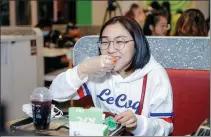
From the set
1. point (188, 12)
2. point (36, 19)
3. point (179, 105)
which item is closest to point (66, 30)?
point (36, 19)

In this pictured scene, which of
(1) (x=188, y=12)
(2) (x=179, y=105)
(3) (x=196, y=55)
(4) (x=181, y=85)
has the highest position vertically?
(1) (x=188, y=12)

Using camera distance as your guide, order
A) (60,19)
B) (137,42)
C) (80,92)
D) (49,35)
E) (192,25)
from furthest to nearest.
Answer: (60,19) < (49,35) < (192,25) < (80,92) < (137,42)

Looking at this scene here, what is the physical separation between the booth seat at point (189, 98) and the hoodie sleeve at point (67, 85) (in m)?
0.31

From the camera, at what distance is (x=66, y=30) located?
17.2ft

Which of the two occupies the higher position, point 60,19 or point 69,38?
point 60,19

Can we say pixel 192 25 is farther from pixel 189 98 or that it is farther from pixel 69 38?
pixel 69 38

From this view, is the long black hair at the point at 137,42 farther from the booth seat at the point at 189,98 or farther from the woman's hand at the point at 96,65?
the booth seat at the point at 189,98

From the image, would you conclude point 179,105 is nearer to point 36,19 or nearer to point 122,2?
point 122,2

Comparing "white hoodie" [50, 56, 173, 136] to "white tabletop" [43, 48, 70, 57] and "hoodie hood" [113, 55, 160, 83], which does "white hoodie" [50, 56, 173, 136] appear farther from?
"white tabletop" [43, 48, 70, 57]

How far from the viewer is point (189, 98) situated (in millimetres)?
1791

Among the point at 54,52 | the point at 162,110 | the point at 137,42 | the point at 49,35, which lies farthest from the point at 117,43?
the point at 49,35

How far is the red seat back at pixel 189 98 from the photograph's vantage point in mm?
1743

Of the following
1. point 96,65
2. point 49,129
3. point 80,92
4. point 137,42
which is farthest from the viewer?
point 80,92

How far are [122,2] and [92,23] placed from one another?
0.72m
